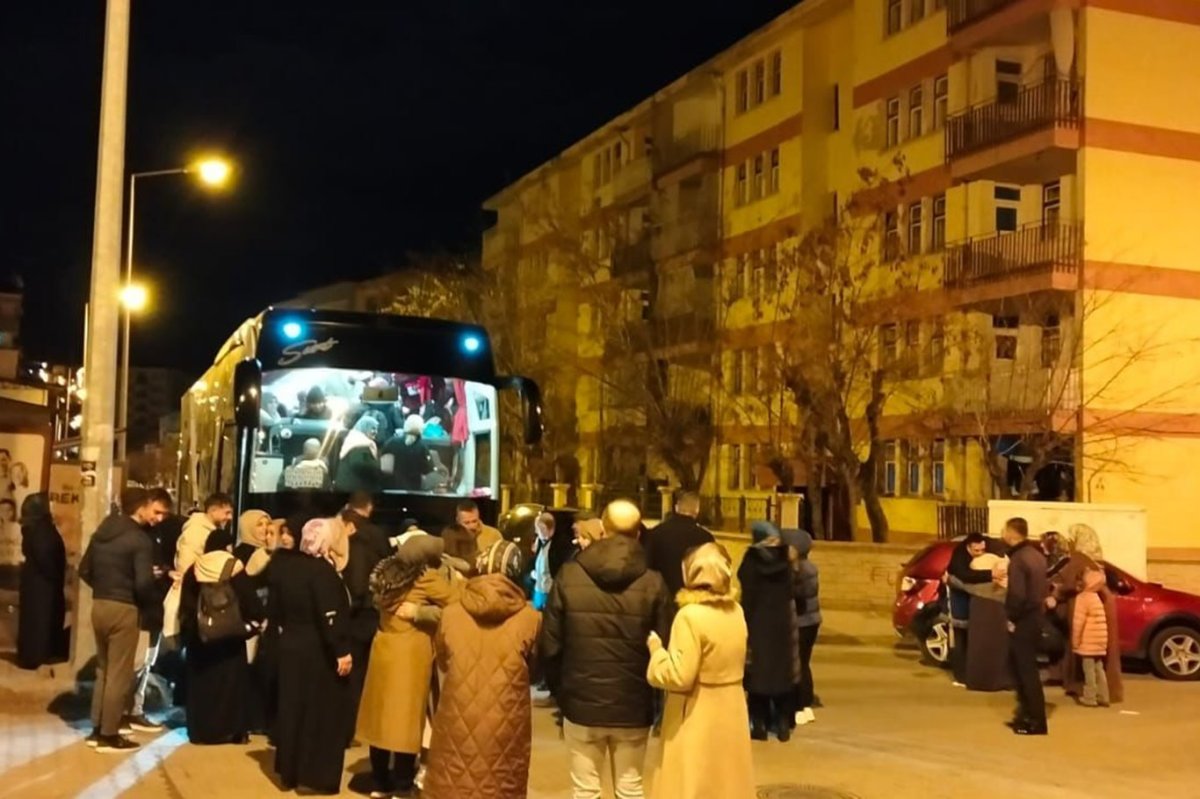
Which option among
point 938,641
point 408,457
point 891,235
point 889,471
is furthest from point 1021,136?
point 408,457

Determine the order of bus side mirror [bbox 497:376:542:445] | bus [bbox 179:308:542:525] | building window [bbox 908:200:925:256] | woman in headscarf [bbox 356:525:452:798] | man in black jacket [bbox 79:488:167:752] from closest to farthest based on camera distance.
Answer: woman in headscarf [bbox 356:525:452:798]
man in black jacket [bbox 79:488:167:752]
bus [bbox 179:308:542:525]
bus side mirror [bbox 497:376:542:445]
building window [bbox 908:200:925:256]

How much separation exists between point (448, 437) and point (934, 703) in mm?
5751

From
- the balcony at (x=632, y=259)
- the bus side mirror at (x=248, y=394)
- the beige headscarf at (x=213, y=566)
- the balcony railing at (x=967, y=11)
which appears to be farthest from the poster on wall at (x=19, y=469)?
the balcony at (x=632, y=259)

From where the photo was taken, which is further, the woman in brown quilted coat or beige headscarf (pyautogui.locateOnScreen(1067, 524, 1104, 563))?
beige headscarf (pyautogui.locateOnScreen(1067, 524, 1104, 563))

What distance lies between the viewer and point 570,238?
134ft

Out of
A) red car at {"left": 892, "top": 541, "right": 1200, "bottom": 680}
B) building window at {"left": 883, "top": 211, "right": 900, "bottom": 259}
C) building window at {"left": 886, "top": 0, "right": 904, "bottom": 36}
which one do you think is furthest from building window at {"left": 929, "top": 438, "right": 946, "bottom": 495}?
red car at {"left": 892, "top": 541, "right": 1200, "bottom": 680}

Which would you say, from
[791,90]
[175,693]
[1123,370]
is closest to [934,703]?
[175,693]

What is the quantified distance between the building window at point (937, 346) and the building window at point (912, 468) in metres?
4.26

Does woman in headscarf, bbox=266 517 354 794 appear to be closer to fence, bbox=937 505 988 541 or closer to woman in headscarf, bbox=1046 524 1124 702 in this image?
woman in headscarf, bbox=1046 524 1124 702

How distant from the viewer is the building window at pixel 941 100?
30.6 metres

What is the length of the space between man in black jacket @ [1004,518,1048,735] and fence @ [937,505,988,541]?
15852 mm

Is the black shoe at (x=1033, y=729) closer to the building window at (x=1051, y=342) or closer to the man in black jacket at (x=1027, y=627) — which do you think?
the man in black jacket at (x=1027, y=627)

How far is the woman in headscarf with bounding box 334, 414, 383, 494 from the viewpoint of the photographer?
13.4 meters

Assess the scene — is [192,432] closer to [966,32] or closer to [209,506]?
[209,506]
